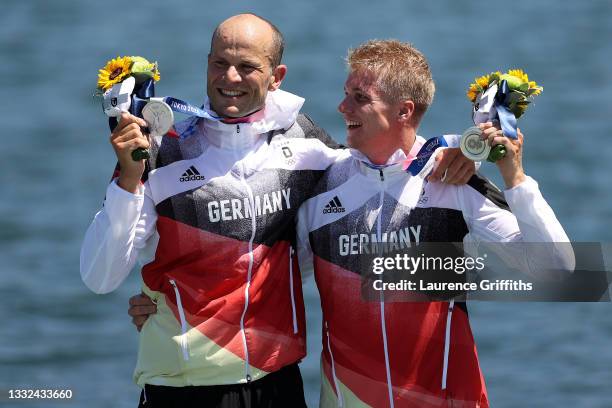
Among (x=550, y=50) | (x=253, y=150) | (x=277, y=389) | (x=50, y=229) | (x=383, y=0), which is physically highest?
(x=383, y=0)

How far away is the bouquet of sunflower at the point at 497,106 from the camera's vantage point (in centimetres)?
632

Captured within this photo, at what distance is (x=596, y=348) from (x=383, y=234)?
24.8 ft

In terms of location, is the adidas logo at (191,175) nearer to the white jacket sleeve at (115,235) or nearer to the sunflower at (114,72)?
the white jacket sleeve at (115,235)

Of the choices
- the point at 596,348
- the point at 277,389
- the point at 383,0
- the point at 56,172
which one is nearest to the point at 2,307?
the point at 56,172

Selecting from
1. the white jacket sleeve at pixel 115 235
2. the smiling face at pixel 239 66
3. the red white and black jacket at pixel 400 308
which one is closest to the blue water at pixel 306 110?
the white jacket sleeve at pixel 115 235

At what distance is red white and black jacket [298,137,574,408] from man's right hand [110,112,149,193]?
992 mm

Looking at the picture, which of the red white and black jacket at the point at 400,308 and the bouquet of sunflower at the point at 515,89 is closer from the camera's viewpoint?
the bouquet of sunflower at the point at 515,89

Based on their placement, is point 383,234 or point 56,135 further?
point 56,135

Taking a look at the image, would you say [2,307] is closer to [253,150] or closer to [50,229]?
[50,229]

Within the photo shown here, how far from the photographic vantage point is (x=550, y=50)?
21656mm

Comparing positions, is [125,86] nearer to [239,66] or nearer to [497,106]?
[239,66]

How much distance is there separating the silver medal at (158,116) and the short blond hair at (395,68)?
965mm

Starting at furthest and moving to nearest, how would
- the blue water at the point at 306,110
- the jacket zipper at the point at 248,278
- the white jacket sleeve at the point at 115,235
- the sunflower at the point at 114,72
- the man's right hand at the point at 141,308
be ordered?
the blue water at the point at 306,110, the man's right hand at the point at 141,308, the jacket zipper at the point at 248,278, the sunflower at the point at 114,72, the white jacket sleeve at the point at 115,235

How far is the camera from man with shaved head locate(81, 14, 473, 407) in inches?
262
